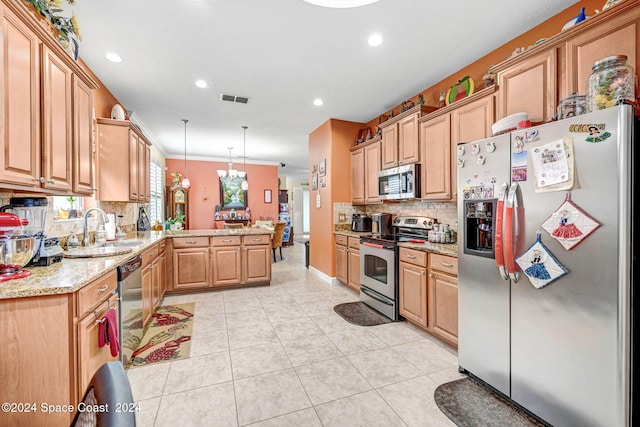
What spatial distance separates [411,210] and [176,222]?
526 cm

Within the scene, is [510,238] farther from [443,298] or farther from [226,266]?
[226,266]

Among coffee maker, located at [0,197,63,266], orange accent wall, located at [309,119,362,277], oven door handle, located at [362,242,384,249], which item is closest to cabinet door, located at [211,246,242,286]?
orange accent wall, located at [309,119,362,277]

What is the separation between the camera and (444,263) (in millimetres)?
2547

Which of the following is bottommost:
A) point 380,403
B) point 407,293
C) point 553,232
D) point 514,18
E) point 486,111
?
point 380,403

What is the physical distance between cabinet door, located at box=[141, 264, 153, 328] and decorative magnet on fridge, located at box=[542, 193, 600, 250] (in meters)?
3.37

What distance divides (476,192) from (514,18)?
1485 millimetres

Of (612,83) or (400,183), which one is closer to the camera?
(612,83)

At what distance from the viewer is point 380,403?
1.85 metres

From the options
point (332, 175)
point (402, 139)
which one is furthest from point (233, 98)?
point (402, 139)

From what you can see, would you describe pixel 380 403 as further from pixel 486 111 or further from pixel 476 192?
pixel 486 111

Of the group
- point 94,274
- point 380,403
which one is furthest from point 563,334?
point 94,274

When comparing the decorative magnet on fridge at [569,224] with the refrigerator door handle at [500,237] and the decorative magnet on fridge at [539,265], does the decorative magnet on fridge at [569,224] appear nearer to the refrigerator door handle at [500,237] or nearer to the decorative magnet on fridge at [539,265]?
the decorative magnet on fridge at [539,265]

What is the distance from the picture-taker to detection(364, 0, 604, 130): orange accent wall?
2.07 m

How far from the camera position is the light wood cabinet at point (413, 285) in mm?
2795
